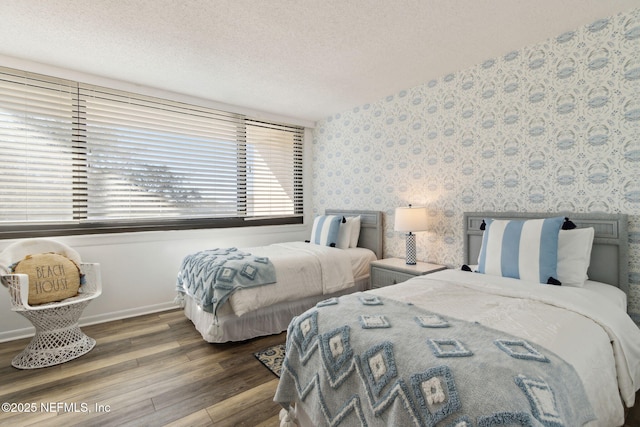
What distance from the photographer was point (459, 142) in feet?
9.77

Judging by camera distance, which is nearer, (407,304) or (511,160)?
(407,304)

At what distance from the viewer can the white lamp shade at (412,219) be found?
9.88 ft

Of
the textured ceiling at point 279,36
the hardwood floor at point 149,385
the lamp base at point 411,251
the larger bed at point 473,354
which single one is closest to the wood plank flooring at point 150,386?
the hardwood floor at point 149,385

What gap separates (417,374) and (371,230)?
9.25 ft

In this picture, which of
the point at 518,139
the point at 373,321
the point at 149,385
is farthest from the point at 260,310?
the point at 518,139

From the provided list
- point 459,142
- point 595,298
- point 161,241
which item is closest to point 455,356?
point 595,298

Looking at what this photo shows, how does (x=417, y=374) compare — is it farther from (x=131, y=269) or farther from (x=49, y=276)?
(x=131, y=269)

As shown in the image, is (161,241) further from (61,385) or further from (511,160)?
(511,160)

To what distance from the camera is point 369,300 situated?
1.69 metres

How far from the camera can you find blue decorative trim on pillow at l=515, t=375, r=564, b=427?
89 cm

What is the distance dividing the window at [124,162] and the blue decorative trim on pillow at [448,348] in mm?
3306

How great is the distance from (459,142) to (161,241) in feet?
11.2

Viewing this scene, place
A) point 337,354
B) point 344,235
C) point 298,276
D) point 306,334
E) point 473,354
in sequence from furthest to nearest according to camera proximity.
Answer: point 344,235
point 298,276
point 306,334
point 337,354
point 473,354

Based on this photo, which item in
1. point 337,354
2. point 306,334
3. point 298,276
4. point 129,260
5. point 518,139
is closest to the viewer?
point 337,354
